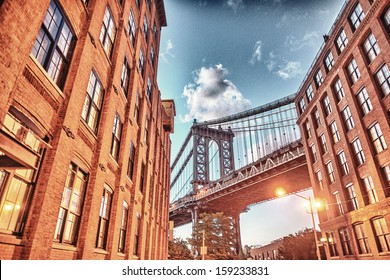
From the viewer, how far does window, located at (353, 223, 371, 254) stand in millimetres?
20025

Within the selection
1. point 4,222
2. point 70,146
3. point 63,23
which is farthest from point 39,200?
point 63,23

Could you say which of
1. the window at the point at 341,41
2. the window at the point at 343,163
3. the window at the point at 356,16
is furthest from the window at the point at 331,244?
the window at the point at 356,16

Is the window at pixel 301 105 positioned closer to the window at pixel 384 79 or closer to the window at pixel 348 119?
the window at pixel 348 119

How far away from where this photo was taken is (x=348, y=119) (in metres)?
23.2

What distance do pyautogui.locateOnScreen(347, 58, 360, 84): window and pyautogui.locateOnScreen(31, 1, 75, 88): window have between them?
2255 cm

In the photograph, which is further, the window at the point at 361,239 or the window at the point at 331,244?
the window at the point at 331,244

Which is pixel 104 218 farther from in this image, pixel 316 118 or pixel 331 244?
pixel 316 118

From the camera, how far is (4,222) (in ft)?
15.9

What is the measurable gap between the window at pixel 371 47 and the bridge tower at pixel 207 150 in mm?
62576

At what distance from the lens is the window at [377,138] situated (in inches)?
738

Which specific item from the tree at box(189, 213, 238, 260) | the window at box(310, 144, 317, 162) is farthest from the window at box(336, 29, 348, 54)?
the tree at box(189, 213, 238, 260)

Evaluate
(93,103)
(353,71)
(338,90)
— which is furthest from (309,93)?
(93,103)

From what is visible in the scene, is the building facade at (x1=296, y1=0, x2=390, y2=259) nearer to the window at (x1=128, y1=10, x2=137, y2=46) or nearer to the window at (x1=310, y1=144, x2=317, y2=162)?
the window at (x1=310, y1=144, x2=317, y2=162)

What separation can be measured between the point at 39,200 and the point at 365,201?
22.4m
